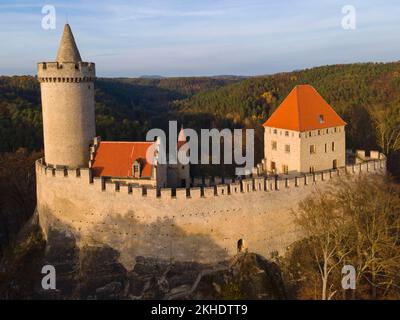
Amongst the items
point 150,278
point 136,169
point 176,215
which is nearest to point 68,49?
point 136,169

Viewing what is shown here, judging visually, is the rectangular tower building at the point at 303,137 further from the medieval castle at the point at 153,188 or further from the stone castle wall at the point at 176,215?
the stone castle wall at the point at 176,215

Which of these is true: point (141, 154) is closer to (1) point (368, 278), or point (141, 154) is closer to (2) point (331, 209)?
(2) point (331, 209)

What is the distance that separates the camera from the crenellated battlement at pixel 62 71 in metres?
27.4

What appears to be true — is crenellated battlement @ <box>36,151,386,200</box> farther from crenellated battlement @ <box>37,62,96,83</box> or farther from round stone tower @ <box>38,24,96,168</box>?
crenellated battlement @ <box>37,62,96,83</box>

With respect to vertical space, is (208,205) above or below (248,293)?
above

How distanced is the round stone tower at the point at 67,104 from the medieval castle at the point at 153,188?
6cm

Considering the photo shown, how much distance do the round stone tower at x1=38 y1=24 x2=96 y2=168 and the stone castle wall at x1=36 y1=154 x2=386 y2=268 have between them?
1.72 meters

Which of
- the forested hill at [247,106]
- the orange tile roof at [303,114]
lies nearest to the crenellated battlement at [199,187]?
the orange tile roof at [303,114]

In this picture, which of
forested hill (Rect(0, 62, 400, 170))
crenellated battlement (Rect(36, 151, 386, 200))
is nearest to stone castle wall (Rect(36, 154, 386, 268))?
crenellated battlement (Rect(36, 151, 386, 200))

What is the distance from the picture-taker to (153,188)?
25.3m

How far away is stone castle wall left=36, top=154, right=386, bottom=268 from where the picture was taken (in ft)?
82.5
